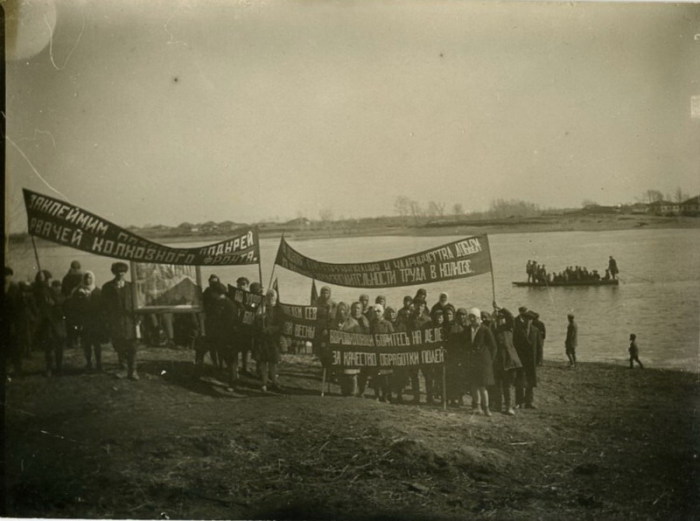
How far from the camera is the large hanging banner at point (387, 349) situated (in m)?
4.35

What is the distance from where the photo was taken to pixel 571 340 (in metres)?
4.32

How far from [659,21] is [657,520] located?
349 centimetres

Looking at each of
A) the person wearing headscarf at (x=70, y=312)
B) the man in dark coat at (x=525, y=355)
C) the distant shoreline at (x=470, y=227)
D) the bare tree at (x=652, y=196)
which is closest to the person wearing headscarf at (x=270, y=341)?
the distant shoreline at (x=470, y=227)

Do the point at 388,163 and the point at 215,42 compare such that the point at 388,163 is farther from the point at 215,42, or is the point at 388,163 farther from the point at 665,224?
the point at 665,224

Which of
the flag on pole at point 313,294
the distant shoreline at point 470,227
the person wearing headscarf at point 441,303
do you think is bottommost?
the person wearing headscarf at point 441,303

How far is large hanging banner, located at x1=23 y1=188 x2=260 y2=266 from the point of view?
433 cm

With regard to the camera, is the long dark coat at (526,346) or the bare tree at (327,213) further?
the bare tree at (327,213)

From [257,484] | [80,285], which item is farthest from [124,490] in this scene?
[80,285]

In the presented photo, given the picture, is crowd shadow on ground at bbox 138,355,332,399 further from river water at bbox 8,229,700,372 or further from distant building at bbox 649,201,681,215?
distant building at bbox 649,201,681,215

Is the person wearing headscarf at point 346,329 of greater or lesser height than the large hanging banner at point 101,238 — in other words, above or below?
below

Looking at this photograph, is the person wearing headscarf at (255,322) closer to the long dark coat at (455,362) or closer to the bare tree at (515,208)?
the long dark coat at (455,362)

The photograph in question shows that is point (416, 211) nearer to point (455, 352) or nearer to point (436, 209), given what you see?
point (436, 209)

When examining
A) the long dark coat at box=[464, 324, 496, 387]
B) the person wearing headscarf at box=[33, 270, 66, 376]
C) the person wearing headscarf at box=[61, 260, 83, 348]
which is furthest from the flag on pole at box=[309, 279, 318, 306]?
the person wearing headscarf at box=[33, 270, 66, 376]

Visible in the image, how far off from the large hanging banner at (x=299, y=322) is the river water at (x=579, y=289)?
0.06 metres
